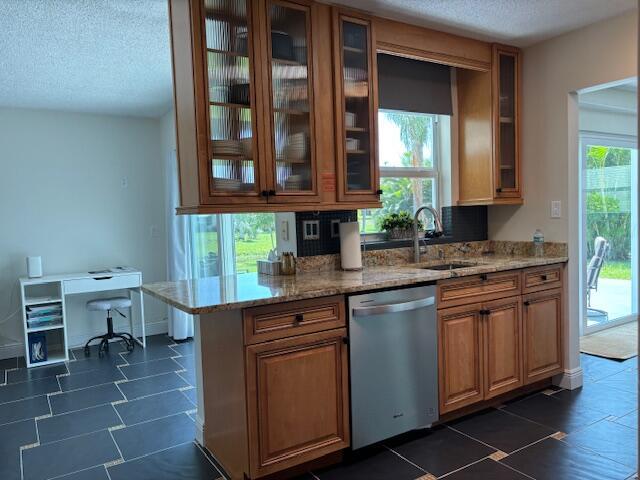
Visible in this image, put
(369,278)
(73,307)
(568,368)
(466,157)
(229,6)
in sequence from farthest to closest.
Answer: (73,307)
(466,157)
(568,368)
(369,278)
(229,6)

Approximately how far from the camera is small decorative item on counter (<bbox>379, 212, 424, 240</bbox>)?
345cm

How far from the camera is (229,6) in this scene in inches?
98.2

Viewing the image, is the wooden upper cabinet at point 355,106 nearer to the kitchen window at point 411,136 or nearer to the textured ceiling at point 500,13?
the textured ceiling at point 500,13

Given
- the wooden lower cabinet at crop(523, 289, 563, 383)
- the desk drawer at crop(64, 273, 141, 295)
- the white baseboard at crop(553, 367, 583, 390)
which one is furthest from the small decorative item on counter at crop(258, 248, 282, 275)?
the desk drawer at crop(64, 273, 141, 295)

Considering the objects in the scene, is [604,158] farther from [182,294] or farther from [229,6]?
[182,294]

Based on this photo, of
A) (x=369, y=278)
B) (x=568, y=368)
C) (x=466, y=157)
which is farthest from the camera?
(x=466, y=157)

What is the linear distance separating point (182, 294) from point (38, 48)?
2085 millimetres

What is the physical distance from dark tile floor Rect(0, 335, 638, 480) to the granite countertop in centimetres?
89

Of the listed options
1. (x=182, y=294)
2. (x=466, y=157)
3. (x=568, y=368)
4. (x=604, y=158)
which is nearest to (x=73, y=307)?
(x=182, y=294)

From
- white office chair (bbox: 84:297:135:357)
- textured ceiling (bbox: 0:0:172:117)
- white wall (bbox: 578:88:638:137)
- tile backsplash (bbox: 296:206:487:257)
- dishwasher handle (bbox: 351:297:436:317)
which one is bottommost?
white office chair (bbox: 84:297:135:357)

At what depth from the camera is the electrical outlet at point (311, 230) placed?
2998 mm

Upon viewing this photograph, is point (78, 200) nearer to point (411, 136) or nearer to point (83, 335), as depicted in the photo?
point (83, 335)

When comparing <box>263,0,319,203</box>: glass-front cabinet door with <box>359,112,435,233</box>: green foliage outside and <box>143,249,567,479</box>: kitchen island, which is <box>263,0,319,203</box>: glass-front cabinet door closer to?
<box>143,249,567,479</box>: kitchen island

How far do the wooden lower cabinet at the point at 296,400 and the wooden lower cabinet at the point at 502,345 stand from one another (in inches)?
41.9
